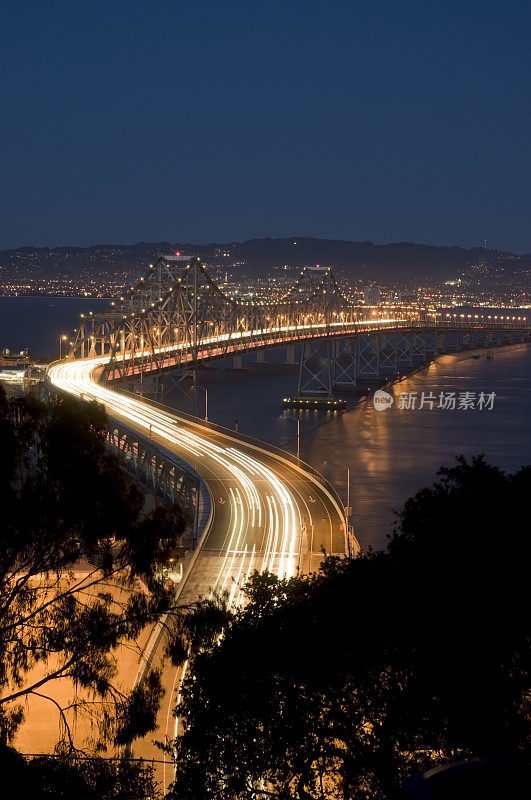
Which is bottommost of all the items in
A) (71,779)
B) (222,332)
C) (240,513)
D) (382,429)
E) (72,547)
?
(382,429)

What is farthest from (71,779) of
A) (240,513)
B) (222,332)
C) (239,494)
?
(222,332)

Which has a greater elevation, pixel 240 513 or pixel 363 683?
pixel 363 683

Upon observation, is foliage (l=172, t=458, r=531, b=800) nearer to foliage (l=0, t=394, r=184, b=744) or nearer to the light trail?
foliage (l=0, t=394, r=184, b=744)

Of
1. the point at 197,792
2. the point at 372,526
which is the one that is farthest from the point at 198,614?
the point at 372,526

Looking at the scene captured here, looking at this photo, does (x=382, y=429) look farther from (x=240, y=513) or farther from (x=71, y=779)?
(x=71, y=779)

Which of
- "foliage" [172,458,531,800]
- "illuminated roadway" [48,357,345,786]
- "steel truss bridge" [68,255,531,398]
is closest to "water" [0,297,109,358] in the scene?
"steel truss bridge" [68,255,531,398]

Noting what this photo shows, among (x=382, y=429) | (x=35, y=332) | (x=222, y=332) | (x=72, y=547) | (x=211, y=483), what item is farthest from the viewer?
Answer: (x=35, y=332)

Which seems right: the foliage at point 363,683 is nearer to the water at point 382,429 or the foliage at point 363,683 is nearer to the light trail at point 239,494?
the light trail at point 239,494
